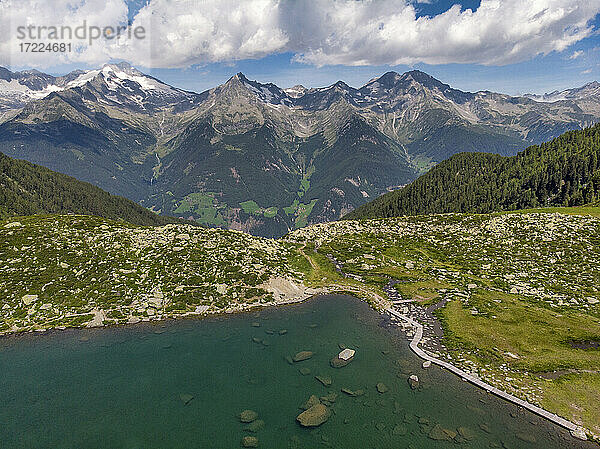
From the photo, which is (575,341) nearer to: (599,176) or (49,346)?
(49,346)

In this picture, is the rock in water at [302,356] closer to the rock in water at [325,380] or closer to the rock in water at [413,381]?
the rock in water at [325,380]

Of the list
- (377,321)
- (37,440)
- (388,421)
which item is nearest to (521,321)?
(377,321)

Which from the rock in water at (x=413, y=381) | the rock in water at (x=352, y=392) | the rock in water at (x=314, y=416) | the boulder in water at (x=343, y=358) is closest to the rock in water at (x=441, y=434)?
the rock in water at (x=413, y=381)

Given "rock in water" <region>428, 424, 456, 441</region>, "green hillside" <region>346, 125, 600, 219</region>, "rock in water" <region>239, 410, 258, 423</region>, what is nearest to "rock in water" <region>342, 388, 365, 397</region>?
"rock in water" <region>428, 424, 456, 441</region>

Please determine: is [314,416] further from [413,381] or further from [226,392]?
[413,381]

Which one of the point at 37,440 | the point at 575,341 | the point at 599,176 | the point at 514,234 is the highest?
the point at 599,176

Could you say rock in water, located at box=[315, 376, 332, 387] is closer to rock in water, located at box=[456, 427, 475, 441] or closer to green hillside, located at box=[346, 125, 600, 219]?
rock in water, located at box=[456, 427, 475, 441]
